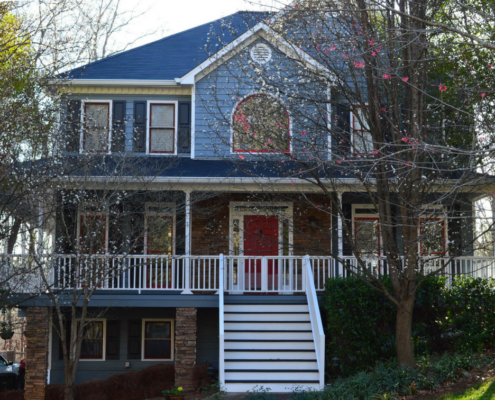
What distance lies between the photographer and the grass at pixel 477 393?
862 cm

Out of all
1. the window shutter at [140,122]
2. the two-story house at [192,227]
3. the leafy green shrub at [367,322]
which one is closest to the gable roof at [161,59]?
the two-story house at [192,227]

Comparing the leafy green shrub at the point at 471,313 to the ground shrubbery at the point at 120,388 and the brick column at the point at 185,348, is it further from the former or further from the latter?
the ground shrubbery at the point at 120,388

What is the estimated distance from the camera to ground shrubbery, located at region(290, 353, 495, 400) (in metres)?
9.55

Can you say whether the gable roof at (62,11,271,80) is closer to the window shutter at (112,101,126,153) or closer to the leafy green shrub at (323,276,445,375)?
the window shutter at (112,101,126,153)

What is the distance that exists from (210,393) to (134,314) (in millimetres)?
4001

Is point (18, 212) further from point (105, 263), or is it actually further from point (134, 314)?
point (134, 314)

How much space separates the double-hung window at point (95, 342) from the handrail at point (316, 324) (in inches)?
216

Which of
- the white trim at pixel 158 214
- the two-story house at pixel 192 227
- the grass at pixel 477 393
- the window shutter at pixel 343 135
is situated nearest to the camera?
the grass at pixel 477 393

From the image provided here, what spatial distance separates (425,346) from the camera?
38.3 feet

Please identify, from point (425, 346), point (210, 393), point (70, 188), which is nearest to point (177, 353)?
point (210, 393)

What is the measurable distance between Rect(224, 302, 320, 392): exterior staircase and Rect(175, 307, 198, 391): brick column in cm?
84

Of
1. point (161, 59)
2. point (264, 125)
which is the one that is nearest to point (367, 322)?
point (264, 125)

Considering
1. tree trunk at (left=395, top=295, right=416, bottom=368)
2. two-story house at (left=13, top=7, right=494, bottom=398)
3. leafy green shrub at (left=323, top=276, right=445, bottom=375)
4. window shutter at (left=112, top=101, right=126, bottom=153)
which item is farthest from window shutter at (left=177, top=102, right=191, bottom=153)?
tree trunk at (left=395, top=295, right=416, bottom=368)

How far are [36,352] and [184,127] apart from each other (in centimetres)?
668
